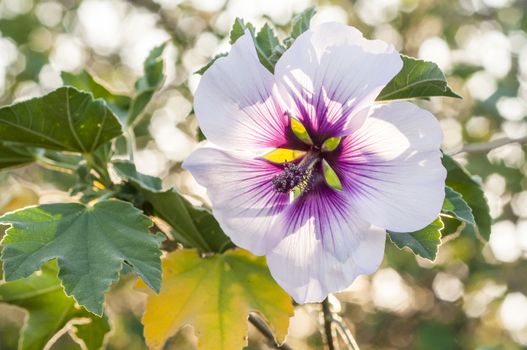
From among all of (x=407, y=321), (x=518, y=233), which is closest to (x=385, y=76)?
(x=518, y=233)

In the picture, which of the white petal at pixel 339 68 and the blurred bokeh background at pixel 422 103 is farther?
the blurred bokeh background at pixel 422 103

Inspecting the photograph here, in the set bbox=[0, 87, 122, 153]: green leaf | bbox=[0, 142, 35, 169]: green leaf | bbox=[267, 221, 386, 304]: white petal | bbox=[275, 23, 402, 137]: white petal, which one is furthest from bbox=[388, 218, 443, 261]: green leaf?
bbox=[0, 142, 35, 169]: green leaf

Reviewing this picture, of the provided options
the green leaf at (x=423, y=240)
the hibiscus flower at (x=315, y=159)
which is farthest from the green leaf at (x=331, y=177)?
the green leaf at (x=423, y=240)

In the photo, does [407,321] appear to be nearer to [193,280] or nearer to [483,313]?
[483,313]

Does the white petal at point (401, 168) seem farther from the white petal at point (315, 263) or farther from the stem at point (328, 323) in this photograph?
the stem at point (328, 323)

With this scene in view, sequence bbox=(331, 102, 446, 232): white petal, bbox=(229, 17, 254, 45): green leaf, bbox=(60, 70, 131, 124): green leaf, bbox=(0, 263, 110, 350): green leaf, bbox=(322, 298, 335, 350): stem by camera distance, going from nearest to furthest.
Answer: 1. bbox=(331, 102, 446, 232): white petal
2. bbox=(229, 17, 254, 45): green leaf
3. bbox=(322, 298, 335, 350): stem
4. bbox=(0, 263, 110, 350): green leaf
5. bbox=(60, 70, 131, 124): green leaf

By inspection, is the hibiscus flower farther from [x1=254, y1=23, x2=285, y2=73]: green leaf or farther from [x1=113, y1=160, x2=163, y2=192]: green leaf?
[x1=113, y1=160, x2=163, y2=192]: green leaf

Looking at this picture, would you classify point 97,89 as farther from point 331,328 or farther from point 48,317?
point 331,328
